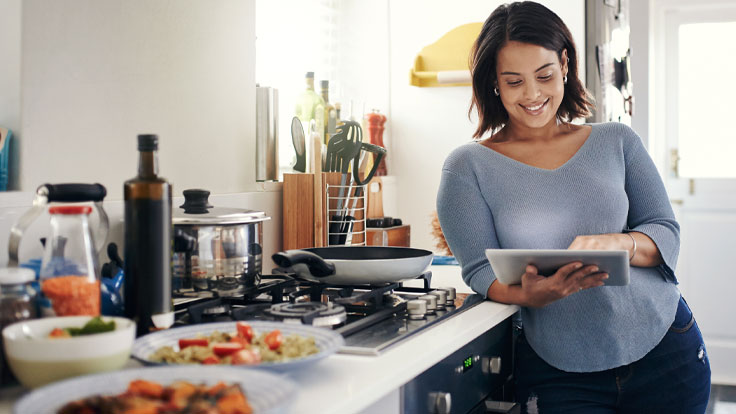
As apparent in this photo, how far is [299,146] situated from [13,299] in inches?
53.2

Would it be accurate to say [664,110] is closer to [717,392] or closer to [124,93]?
[717,392]

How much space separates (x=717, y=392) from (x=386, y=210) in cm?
191

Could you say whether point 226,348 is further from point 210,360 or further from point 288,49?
point 288,49

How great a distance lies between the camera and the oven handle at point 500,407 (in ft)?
4.70

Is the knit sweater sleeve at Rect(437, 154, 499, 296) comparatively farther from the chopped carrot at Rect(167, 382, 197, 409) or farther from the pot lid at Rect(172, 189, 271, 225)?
the chopped carrot at Rect(167, 382, 197, 409)

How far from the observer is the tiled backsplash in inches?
49.8

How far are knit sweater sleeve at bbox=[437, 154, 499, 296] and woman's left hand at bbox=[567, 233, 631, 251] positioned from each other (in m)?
0.19

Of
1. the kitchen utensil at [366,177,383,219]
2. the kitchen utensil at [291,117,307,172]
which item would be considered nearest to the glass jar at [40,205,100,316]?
the kitchen utensil at [291,117,307,172]

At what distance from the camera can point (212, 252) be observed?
1366 millimetres

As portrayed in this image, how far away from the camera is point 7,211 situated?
1268 mm

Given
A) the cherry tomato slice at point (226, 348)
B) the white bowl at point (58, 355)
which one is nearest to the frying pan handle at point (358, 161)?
the cherry tomato slice at point (226, 348)

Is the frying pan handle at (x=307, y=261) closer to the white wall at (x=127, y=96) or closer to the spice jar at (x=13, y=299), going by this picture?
the white wall at (x=127, y=96)

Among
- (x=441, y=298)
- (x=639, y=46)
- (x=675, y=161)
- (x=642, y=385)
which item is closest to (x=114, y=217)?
(x=441, y=298)

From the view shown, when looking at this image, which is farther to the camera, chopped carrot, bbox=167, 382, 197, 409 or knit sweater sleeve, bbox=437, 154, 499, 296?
knit sweater sleeve, bbox=437, 154, 499, 296
